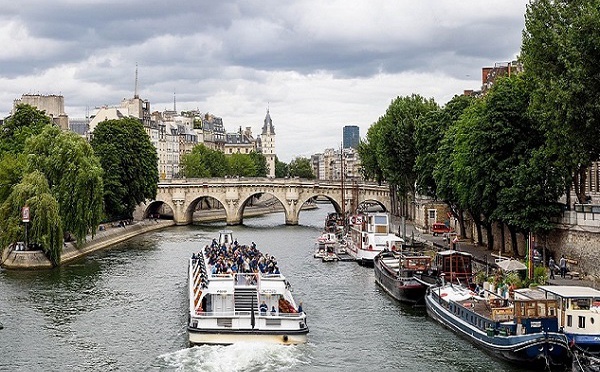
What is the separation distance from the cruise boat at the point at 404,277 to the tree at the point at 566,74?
9.41 metres

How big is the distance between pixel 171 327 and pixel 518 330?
55.6 feet

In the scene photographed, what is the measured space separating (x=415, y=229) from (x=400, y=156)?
25.0ft

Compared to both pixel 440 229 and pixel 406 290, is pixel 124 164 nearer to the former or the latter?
pixel 440 229

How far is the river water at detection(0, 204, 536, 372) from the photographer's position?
3641 cm

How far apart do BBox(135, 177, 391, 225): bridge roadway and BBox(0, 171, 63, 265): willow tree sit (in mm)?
54502

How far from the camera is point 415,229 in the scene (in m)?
90.0

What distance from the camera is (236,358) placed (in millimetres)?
36031

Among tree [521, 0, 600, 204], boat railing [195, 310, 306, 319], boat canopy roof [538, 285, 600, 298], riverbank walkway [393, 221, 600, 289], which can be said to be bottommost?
boat railing [195, 310, 306, 319]

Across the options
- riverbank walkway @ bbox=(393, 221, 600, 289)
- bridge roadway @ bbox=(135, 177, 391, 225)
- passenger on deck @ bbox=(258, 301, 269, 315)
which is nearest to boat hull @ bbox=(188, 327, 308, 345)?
passenger on deck @ bbox=(258, 301, 269, 315)

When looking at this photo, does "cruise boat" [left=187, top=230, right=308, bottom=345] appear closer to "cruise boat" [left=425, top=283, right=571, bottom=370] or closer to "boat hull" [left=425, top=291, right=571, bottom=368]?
"cruise boat" [left=425, top=283, right=571, bottom=370]

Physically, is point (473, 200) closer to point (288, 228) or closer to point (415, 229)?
point (415, 229)

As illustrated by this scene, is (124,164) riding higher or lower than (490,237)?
higher

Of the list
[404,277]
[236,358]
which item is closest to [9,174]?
[404,277]

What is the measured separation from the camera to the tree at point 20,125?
84500 mm
